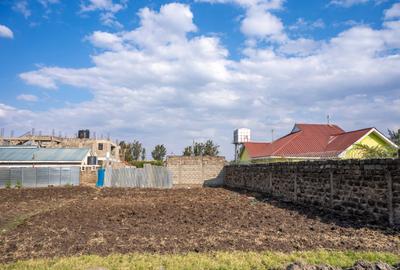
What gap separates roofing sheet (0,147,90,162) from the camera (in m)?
32.0

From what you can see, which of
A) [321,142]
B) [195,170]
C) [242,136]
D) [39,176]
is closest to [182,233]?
[321,142]

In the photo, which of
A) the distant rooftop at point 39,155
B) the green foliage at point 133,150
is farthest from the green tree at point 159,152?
the distant rooftop at point 39,155

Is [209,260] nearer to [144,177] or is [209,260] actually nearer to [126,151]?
[144,177]

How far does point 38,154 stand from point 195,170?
16.1 meters

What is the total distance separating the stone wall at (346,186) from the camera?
8.12m

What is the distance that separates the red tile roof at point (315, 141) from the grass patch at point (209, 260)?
51.0 ft

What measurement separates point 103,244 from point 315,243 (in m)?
4.11

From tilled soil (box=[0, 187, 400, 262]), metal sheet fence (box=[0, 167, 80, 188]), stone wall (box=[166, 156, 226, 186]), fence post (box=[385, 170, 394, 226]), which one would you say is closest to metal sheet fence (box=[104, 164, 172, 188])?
stone wall (box=[166, 156, 226, 186])

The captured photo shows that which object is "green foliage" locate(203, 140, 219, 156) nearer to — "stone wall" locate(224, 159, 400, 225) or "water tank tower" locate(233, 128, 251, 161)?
"water tank tower" locate(233, 128, 251, 161)

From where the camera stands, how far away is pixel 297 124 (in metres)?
28.4

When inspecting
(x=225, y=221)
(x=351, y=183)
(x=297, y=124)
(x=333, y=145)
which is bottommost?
(x=225, y=221)

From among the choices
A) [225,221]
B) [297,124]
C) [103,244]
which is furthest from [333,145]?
[103,244]

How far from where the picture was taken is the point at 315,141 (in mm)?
25453

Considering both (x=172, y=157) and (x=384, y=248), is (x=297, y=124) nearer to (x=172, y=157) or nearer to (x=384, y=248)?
(x=172, y=157)
